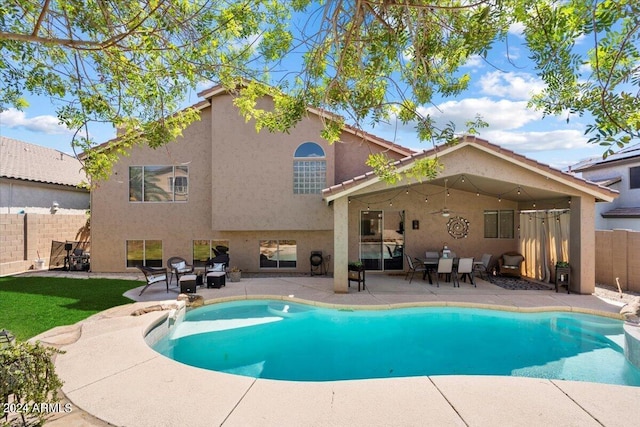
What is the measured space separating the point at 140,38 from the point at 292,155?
369 inches

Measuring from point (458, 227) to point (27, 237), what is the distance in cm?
2268

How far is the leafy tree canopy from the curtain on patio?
32.2 ft

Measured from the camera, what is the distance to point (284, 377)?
285 inches

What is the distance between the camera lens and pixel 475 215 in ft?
56.4

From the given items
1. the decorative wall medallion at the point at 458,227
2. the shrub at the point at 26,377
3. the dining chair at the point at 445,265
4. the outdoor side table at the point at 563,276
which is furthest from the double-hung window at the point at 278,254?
the shrub at the point at 26,377

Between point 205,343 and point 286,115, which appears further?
point 205,343

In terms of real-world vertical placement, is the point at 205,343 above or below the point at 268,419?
below

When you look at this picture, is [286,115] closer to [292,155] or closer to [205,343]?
[205,343]

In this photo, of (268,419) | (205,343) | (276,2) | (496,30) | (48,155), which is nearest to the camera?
(268,419)

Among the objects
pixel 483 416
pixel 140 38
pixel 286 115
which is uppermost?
pixel 140 38

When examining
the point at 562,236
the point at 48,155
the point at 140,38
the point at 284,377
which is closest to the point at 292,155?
the point at 140,38

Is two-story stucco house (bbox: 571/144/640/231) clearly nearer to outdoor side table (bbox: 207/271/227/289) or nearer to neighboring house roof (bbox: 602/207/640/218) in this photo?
neighboring house roof (bbox: 602/207/640/218)

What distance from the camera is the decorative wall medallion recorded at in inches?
674

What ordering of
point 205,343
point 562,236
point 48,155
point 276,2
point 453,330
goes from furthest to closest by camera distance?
point 48,155 < point 562,236 < point 453,330 < point 205,343 < point 276,2
